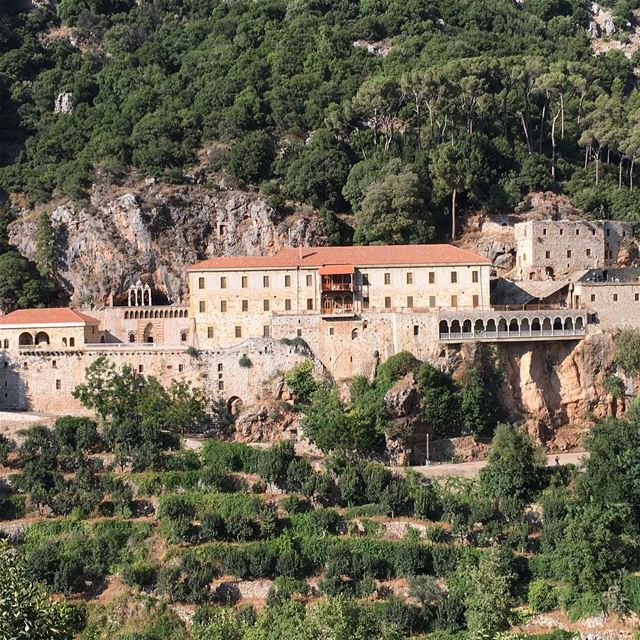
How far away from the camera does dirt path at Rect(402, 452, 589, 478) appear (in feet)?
191

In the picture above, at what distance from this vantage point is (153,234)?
75438 millimetres

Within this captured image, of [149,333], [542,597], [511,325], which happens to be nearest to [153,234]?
[149,333]

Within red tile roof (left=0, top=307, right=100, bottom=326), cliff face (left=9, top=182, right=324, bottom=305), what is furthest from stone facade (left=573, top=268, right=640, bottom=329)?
red tile roof (left=0, top=307, right=100, bottom=326)

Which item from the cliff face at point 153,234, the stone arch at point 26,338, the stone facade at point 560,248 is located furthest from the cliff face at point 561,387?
the stone arch at point 26,338

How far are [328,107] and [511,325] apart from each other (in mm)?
32245

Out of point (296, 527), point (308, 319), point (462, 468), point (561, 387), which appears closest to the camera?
point (296, 527)

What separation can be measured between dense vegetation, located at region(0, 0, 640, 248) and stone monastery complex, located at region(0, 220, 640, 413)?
872 centimetres

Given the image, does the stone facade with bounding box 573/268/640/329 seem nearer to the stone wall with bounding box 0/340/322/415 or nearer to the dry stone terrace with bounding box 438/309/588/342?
the dry stone terrace with bounding box 438/309/588/342

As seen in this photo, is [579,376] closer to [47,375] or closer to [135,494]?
[135,494]

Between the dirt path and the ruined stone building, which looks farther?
the ruined stone building

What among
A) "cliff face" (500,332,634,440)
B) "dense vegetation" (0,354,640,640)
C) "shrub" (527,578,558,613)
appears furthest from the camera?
"cliff face" (500,332,634,440)

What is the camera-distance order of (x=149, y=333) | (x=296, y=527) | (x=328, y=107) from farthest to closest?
(x=328, y=107)
(x=149, y=333)
(x=296, y=527)

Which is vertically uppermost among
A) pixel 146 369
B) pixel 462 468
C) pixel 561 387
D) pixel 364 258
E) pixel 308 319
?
pixel 364 258

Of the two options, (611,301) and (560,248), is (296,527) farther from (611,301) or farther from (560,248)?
(560,248)
